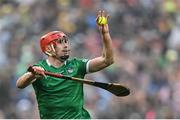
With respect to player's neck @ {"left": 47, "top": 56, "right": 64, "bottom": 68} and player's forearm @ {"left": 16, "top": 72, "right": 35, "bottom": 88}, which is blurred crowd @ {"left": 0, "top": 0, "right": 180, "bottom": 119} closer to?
player's neck @ {"left": 47, "top": 56, "right": 64, "bottom": 68}

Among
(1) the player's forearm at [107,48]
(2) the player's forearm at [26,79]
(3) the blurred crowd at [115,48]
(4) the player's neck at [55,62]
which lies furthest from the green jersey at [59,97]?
(3) the blurred crowd at [115,48]

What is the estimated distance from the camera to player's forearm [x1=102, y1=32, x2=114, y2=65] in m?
6.71

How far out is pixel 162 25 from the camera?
41.2 feet

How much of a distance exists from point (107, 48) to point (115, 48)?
5260 mm

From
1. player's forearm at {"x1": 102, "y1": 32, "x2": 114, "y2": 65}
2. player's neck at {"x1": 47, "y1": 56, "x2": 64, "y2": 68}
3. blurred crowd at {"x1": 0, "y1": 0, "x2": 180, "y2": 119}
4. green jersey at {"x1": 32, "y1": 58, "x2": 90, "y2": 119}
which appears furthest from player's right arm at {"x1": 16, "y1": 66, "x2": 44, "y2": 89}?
blurred crowd at {"x1": 0, "y1": 0, "x2": 180, "y2": 119}

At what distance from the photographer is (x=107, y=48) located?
679cm

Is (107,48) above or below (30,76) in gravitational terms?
above

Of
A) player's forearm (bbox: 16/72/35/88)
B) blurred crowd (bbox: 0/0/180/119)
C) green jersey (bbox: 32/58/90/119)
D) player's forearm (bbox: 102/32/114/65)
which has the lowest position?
blurred crowd (bbox: 0/0/180/119)

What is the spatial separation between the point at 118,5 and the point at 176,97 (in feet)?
6.28

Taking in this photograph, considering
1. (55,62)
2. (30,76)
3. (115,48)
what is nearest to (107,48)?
(55,62)

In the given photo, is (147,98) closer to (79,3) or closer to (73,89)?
(79,3)

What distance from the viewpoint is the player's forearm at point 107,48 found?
6.71m

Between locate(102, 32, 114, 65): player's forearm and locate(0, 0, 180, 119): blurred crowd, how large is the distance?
4.61 m

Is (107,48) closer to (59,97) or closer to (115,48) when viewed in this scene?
(59,97)
